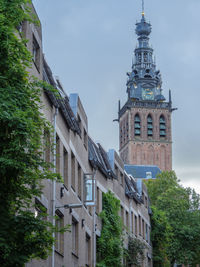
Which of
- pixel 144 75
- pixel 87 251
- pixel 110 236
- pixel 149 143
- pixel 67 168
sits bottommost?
pixel 87 251

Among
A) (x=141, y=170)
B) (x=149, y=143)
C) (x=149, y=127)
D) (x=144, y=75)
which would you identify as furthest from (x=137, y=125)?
(x=141, y=170)

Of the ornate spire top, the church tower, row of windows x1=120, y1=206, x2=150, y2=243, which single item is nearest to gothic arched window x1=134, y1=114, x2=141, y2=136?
the church tower

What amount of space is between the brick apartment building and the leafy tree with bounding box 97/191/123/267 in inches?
20.4

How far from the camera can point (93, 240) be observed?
111 feet

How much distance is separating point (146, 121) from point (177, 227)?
95.7 m

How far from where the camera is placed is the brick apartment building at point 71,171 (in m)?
23.7

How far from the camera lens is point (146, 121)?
160000 mm

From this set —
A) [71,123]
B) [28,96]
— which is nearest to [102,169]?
[71,123]

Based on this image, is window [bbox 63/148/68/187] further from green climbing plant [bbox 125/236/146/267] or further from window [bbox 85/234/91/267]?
green climbing plant [bbox 125/236/146/267]

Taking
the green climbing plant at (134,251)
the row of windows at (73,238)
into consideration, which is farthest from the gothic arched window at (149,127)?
the row of windows at (73,238)

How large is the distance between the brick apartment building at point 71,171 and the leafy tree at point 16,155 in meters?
2.78

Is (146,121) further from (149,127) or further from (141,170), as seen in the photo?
(141,170)

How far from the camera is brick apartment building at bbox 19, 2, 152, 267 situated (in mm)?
23656

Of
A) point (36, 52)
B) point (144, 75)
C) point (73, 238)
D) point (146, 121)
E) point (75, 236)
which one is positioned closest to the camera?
point (36, 52)
